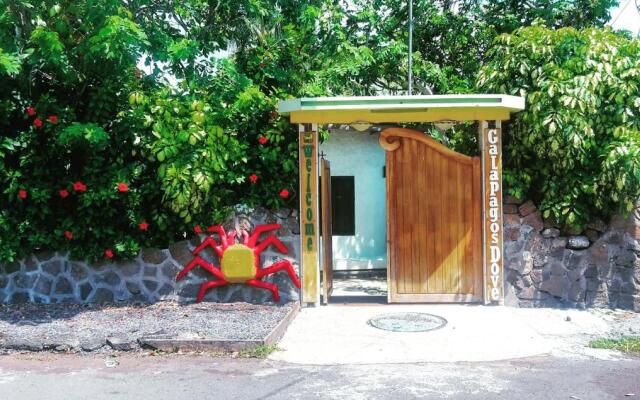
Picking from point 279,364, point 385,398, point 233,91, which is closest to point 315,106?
point 233,91

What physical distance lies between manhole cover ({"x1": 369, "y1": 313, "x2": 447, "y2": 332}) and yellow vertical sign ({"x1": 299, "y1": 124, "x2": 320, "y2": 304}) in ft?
3.72

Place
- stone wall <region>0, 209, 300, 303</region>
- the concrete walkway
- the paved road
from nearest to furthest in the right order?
1. the paved road
2. the concrete walkway
3. stone wall <region>0, 209, 300, 303</region>

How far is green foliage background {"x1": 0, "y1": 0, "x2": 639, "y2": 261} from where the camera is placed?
7.80m

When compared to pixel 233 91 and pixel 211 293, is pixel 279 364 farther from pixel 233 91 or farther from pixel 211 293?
pixel 233 91

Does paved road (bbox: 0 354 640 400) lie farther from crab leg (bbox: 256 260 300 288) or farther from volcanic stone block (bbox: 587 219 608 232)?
volcanic stone block (bbox: 587 219 608 232)

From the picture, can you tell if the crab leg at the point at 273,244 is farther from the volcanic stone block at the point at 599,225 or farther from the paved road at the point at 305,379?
the volcanic stone block at the point at 599,225

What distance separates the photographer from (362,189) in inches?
510

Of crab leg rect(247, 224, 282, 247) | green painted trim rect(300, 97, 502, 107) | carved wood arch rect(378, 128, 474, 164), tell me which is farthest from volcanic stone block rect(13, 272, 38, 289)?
carved wood arch rect(378, 128, 474, 164)

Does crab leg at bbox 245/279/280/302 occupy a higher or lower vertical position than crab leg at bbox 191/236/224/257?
lower

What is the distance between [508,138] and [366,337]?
3.47 metres

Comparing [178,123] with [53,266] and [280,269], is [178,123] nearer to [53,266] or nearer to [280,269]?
[280,269]

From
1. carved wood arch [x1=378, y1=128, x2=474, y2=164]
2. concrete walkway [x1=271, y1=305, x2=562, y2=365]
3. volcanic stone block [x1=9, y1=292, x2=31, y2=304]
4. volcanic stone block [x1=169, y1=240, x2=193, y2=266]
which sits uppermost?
carved wood arch [x1=378, y1=128, x2=474, y2=164]

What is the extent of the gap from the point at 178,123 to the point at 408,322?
3753 mm

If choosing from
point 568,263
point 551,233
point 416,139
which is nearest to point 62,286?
point 416,139
